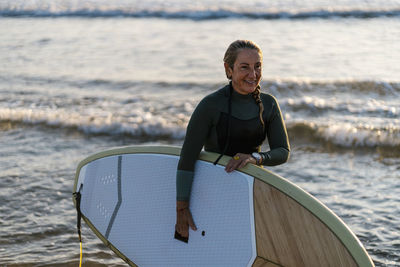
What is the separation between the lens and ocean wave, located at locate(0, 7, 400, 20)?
1786 cm

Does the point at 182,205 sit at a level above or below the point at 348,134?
above

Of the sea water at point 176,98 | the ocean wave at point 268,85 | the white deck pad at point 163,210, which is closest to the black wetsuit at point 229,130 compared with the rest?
the white deck pad at point 163,210

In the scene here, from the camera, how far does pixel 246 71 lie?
9.55ft

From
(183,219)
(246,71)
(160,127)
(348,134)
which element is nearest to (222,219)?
(183,219)

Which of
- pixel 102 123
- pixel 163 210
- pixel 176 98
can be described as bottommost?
pixel 102 123

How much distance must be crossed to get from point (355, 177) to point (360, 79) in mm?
4399

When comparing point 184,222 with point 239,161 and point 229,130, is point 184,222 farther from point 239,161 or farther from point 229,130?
point 229,130

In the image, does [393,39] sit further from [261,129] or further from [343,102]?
[261,129]

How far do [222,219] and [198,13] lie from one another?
16.0m

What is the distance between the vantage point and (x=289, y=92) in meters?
9.60

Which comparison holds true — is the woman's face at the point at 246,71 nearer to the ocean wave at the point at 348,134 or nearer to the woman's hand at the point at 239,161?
the woman's hand at the point at 239,161

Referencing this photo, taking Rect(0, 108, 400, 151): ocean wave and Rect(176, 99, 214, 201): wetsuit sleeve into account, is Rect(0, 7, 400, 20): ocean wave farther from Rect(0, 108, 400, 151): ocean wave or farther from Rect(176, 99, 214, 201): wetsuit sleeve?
Rect(176, 99, 214, 201): wetsuit sleeve

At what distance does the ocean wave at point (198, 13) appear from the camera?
17859 millimetres

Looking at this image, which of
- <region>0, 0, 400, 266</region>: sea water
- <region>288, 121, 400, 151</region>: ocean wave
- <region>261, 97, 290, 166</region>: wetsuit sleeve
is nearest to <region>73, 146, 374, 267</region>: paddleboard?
<region>261, 97, 290, 166</region>: wetsuit sleeve
